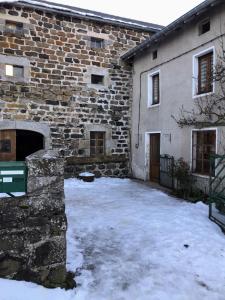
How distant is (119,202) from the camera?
7.57m

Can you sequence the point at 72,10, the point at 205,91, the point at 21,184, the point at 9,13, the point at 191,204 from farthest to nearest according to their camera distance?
the point at 72,10 → the point at 9,13 → the point at 205,91 → the point at 191,204 → the point at 21,184

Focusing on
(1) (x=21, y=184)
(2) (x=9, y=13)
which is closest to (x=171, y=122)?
(2) (x=9, y=13)

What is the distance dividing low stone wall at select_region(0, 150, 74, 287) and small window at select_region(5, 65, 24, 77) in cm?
738

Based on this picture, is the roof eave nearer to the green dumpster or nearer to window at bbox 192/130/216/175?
window at bbox 192/130/216/175

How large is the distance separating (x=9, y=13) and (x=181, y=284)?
30.9ft

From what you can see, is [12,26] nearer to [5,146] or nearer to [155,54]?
[5,146]

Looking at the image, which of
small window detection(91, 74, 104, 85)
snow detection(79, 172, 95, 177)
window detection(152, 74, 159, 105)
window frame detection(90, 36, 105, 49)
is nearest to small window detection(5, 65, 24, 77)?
small window detection(91, 74, 104, 85)

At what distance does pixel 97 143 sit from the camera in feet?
37.4

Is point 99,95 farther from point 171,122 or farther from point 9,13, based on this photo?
point 9,13

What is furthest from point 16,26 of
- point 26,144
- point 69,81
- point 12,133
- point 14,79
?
point 26,144

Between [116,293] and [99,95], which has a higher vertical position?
[99,95]

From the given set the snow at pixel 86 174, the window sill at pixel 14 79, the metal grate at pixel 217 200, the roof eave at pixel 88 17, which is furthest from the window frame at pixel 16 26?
the metal grate at pixel 217 200

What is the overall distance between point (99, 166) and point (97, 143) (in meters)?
0.88

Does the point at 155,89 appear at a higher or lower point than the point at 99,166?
higher
